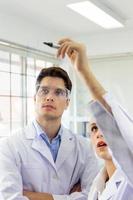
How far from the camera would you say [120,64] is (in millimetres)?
4844

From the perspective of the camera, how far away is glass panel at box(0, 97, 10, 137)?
397cm

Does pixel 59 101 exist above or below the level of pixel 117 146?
above

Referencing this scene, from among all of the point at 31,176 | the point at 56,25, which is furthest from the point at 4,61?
the point at 31,176

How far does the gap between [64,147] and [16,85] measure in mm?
2553

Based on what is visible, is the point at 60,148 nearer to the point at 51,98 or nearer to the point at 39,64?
the point at 51,98

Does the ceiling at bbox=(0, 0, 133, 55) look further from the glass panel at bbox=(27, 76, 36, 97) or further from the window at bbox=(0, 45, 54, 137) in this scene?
the glass panel at bbox=(27, 76, 36, 97)

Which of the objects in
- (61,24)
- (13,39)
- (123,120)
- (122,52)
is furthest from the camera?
(122,52)

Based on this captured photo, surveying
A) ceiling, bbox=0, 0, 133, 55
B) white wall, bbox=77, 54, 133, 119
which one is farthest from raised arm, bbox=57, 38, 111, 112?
white wall, bbox=77, 54, 133, 119

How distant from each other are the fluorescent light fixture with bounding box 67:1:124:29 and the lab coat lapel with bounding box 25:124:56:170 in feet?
6.38

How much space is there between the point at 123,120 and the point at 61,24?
380 cm

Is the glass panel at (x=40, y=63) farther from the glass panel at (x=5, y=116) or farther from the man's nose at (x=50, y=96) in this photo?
the man's nose at (x=50, y=96)

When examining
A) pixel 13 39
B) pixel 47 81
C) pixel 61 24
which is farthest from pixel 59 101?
pixel 61 24

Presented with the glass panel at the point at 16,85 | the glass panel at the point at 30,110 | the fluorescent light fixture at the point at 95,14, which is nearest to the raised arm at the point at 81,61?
the fluorescent light fixture at the point at 95,14

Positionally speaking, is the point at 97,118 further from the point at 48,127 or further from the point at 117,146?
the point at 48,127
